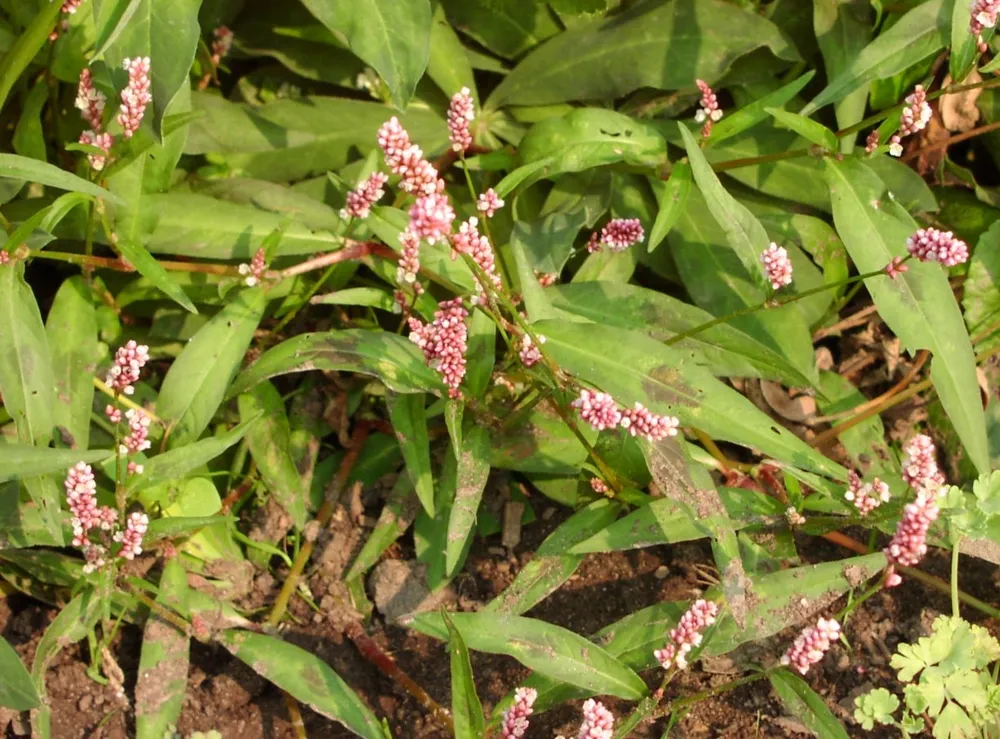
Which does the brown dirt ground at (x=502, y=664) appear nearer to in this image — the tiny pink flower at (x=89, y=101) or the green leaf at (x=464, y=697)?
the green leaf at (x=464, y=697)

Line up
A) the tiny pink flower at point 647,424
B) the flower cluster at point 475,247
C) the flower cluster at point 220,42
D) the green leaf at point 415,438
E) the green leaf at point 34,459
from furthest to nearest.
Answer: the flower cluster at point 220,42, the green leaf at point 415,438, the green leaf at point 34,459, the tiny pink flower at point 647,424, the flower cluster at point 475,247

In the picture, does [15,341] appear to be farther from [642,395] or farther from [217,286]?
[642,395]

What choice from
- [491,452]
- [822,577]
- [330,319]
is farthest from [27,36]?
[822,577]

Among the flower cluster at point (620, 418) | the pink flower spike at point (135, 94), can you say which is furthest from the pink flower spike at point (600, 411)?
the pink flower spike at point (135, 94)

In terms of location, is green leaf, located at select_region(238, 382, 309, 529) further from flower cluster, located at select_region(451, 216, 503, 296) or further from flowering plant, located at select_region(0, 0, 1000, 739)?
flower cluster, located at select_region(451, 216, 503, 296)

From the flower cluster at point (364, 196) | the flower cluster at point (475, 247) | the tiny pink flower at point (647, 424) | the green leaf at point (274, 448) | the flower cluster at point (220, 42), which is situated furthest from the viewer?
the flower cluster at point (220, 42)

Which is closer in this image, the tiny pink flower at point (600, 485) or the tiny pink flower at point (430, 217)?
the tiny pink flower at point (430, 217)
